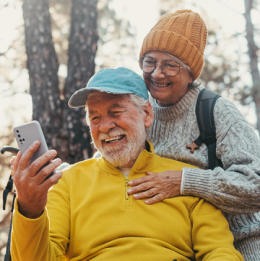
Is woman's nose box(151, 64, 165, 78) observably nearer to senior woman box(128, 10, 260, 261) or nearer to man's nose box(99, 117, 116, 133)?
senior woman box(128, 10, 260, 261)

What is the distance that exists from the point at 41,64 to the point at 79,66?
18.2 inches

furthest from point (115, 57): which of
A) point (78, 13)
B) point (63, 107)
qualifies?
point (63, 107)

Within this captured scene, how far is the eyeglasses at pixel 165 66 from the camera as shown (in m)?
2.81

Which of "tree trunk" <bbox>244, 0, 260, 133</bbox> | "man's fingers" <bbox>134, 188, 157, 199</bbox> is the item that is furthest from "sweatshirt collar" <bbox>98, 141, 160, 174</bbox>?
"tree trunk" <bbox>244, 0, 260, 133</bbox>

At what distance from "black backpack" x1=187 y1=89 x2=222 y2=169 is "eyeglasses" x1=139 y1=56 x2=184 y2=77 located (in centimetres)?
38

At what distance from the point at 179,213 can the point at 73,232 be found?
0.78 m

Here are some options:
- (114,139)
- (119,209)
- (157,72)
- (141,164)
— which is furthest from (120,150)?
(157,72)

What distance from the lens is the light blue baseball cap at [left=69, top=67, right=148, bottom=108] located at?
2.31 metres

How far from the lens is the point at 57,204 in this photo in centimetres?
215

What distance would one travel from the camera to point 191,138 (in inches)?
109

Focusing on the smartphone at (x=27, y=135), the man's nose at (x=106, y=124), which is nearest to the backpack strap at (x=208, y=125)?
the man's nose at (x=106, y=124)

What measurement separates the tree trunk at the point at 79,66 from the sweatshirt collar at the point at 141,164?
1097 millimetres

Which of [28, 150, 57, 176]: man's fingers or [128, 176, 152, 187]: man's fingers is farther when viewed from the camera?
[128, 176, 152, 187]: man's fingers

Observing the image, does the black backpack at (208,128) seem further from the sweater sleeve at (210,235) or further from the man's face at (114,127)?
the man's face at (114,127)
